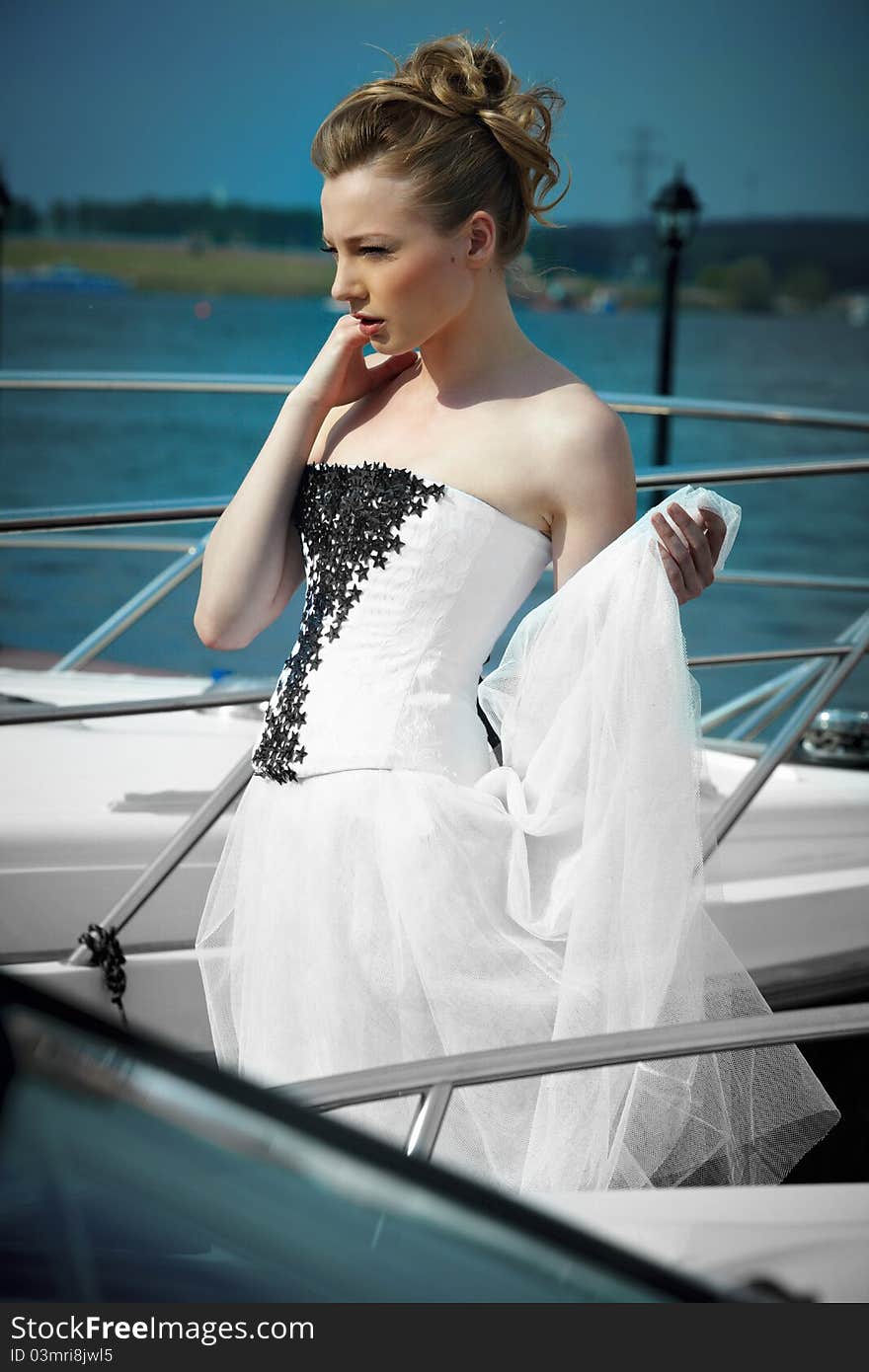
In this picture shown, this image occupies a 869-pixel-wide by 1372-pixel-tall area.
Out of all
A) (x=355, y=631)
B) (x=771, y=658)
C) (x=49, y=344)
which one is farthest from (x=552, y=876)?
(x=49, y=344)

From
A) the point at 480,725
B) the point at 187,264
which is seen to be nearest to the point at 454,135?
the point at 480,725

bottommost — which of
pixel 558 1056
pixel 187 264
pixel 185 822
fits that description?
pixel 185 822

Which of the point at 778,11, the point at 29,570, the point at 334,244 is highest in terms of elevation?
the point at 778,11

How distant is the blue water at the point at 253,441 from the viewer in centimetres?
1125

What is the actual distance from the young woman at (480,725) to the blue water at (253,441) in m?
1.00

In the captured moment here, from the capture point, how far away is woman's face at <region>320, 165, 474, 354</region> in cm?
128

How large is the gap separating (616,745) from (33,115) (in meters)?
32.6

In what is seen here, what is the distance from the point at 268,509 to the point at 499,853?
0.37 metres

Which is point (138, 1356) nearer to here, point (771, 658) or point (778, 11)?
point (771, 658)

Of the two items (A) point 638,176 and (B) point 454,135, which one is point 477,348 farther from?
(A) point 638,176

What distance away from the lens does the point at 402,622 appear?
4.35 ft

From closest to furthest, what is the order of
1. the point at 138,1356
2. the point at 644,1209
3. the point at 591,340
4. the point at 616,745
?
the point at 138,1356
the point at 644,1209
the point at 616,745
the point at 591,340

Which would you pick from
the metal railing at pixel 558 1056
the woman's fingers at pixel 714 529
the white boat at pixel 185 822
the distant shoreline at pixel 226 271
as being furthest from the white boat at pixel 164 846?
the distant shoreline at pixel 226 271

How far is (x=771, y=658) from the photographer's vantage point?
223 cm
